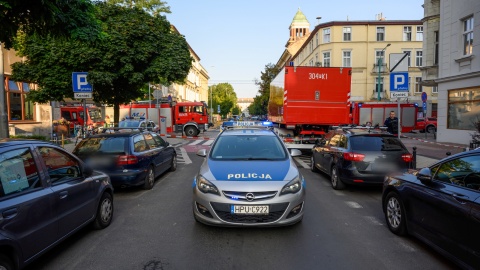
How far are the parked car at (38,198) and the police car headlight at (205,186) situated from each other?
155 centimetres

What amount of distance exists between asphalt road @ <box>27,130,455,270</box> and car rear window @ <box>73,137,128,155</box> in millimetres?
1569

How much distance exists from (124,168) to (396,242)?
5541 mm

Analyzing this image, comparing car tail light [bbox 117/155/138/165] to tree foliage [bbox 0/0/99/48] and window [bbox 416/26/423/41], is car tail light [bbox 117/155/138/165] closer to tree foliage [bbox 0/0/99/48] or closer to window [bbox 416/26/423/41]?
tree foliage [bbox 0/0/99/48]

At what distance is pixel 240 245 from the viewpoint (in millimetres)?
4801

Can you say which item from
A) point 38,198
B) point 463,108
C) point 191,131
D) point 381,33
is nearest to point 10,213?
point 38,198

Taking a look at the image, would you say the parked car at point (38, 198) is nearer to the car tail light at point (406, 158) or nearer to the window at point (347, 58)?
the car tail light at point (406, 158)

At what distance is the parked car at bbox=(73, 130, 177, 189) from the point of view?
7.84 m

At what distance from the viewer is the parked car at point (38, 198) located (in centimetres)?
338

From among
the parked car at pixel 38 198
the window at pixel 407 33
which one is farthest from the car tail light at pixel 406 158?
the window at pixel 407 33

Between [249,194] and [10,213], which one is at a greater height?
[10,213]

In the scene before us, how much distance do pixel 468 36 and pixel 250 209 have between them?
17306mm

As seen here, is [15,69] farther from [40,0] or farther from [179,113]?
[179,113]

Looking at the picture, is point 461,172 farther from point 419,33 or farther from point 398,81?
point 419,33

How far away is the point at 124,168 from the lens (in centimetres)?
786
